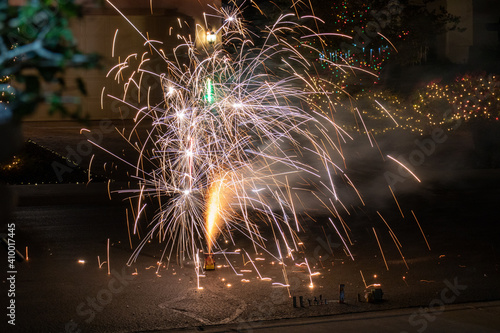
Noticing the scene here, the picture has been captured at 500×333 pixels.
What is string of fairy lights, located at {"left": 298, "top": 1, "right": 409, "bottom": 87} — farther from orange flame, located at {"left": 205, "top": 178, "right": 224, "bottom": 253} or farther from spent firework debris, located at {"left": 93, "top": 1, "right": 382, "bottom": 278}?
orange flame, located at {"left": 205, "top": 178, "right": 224, "bottom": 253}

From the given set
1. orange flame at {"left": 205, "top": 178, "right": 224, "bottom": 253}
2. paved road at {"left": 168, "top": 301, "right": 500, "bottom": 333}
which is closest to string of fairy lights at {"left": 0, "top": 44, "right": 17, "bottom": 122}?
paved road at {"left": 168, "top": 301, "right": 500, "bottom": 333}

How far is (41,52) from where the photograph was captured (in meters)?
2.65

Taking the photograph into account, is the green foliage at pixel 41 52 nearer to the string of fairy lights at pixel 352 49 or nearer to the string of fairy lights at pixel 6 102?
the string of fairy lights at pixel 6 102

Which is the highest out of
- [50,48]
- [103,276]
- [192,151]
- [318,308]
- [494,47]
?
[494,47]

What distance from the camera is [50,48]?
266 cm

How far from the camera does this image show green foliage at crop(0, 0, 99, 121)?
2.56 metres

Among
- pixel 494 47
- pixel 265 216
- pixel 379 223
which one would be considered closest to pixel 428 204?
pixel 379 223

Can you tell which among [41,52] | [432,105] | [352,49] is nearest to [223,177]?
[432,105]

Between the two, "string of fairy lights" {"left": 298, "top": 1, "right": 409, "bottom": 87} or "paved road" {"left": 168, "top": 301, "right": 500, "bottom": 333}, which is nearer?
→ "paved road" {"left": 168, "top": 301, "right": 500, "bottom": 333}

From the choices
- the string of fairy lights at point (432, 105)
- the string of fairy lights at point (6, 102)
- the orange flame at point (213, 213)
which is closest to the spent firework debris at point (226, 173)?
the orange flame at point (213, 213)

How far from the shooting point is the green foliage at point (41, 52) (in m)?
2.56

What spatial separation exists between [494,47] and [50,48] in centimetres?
2445

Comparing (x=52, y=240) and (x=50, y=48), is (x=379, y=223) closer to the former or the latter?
(x=52, y=240)

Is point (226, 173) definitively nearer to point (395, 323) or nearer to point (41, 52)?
point (395, 323)
